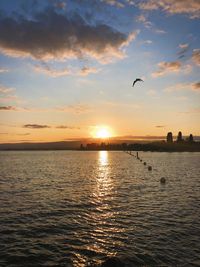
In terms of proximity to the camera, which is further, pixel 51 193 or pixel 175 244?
pixel 51 193

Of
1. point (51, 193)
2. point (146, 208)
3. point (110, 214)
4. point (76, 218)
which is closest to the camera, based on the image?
point (76, 218)

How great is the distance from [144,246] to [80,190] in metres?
33.0

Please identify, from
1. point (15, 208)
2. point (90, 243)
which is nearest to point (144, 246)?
point (90, 243)

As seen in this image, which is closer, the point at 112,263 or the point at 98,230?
the point at 112,263

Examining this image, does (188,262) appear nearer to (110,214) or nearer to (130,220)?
(130,220)

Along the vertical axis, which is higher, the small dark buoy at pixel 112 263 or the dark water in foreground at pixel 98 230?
the small dark buoy at pixel 112 263

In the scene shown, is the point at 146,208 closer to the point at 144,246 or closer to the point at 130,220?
the point at 130,220

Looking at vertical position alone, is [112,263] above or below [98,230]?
above

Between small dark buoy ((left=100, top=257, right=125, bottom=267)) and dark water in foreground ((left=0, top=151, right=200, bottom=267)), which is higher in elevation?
small dark buoy ((left=100, top=257, right=125, bottom=267))

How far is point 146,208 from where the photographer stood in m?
38.2

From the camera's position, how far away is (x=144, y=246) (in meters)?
23.7

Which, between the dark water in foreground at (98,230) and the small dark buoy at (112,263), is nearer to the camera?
the small dark buoy at (112,263)

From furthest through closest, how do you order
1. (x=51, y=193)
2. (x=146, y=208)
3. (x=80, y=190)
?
(x=80, y=190), (x=51, y=193), (x=146, y=208)

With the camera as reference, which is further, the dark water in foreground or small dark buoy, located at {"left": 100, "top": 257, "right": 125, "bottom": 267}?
the dark water in foreground
